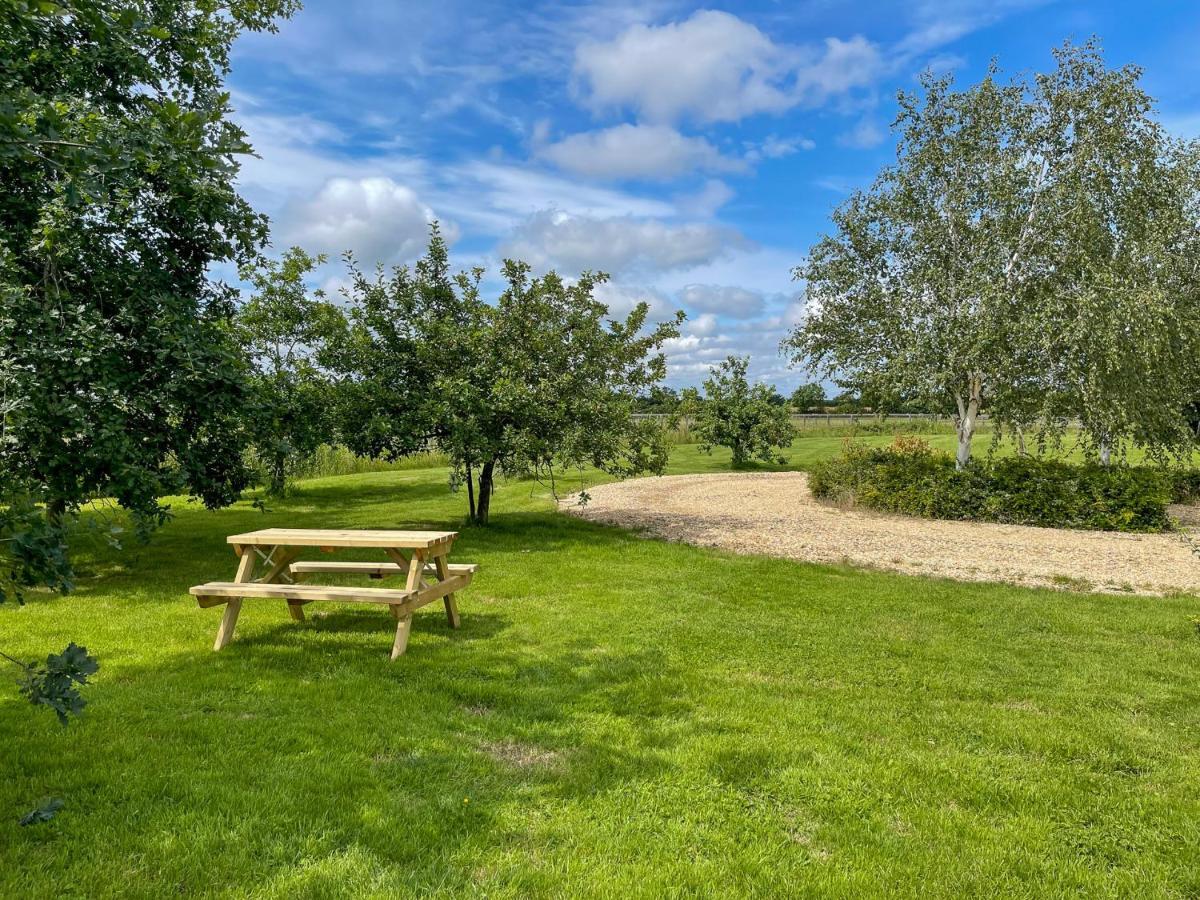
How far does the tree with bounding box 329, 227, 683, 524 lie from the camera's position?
32.4ft

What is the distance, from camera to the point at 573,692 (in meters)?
4.63

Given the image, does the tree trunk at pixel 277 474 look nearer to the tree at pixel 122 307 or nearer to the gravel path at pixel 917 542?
the tree at pixel 122 307

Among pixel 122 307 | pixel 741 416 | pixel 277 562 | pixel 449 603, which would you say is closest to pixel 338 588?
pixel 277 562

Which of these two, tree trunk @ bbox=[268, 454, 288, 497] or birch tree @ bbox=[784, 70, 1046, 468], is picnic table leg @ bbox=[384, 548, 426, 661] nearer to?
tree trunk @ bbox=[268, 454, 288, 497]

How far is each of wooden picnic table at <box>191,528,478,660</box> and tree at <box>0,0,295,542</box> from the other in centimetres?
147

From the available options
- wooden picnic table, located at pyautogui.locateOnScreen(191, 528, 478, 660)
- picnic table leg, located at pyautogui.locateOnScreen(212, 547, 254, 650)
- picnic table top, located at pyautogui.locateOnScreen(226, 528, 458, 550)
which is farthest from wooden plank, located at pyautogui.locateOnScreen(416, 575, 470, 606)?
picnic table leg, located at pyautogui.locateOnScreen(212, 547, 254, 650)

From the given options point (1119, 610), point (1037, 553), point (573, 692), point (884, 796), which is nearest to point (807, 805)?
point (884, 796)

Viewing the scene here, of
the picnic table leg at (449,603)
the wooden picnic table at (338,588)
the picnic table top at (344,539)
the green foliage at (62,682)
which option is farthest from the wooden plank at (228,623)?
the green foliage at (62,682)

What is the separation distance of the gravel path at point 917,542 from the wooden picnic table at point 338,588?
5.73 meters

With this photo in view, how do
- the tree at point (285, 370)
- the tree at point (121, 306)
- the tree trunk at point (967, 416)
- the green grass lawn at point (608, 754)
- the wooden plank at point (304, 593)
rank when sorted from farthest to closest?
the tree trunk at point (967, 416), the tree at point (285, 370), the tree at point (121, 306), the wooden plank at point (304, 593), the green grass lawn at point (608, 754)

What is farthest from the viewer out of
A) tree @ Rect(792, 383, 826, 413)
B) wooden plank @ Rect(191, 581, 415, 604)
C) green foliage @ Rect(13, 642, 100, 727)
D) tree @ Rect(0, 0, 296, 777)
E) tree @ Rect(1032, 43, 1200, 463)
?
tree @ Rect(792, 383, 826, 413)

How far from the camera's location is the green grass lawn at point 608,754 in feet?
9.00

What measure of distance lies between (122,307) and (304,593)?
368cm

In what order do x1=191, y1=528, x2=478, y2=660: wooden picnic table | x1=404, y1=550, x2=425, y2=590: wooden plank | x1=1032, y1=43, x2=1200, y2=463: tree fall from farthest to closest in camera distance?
x1=1032, y1=43, x2=1200, y2=463: tree < x1=404, y1=550, x2=425, y2=590: wooden plank < x1=191, y1=528, x2=478, y2=660: wooden picnic table
